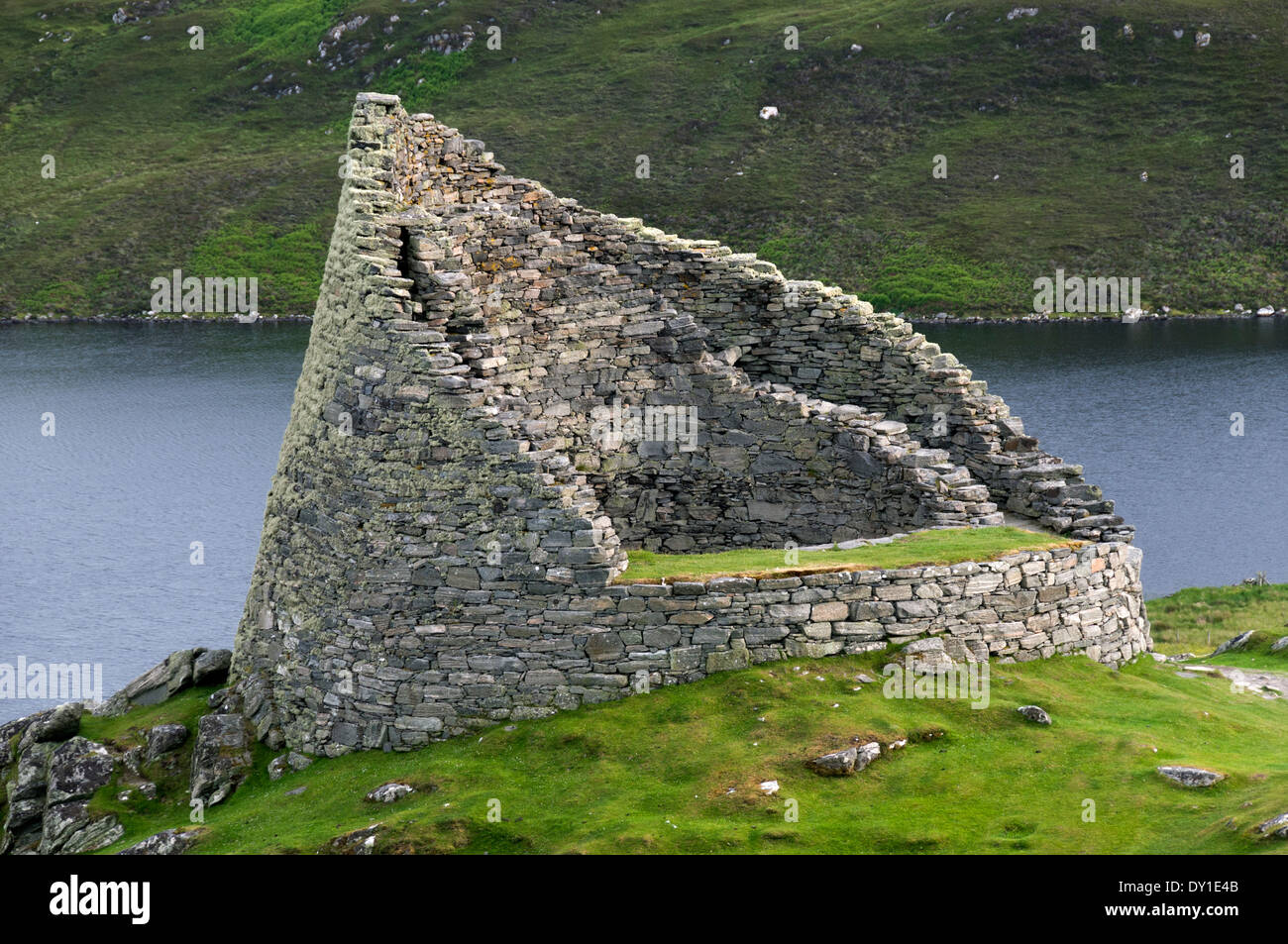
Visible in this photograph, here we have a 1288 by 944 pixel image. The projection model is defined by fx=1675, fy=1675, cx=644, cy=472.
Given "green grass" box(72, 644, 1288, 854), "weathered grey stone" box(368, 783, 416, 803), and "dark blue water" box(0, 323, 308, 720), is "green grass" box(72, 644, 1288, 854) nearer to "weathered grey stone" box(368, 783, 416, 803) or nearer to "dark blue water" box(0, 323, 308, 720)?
"weathered grey stone" box(368, 783, 416, 803)

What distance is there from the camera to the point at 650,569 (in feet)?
82.1

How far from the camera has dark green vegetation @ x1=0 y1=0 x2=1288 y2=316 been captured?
125 metres

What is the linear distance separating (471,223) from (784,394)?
628cm

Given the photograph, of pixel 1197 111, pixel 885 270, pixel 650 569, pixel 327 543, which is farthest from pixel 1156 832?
pixel 1197 111

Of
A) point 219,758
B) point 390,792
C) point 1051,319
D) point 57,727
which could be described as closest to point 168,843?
point 219,758

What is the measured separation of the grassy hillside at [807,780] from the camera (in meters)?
19.8

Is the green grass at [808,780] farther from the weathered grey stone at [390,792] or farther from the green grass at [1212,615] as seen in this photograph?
the green grass at [1212,615]

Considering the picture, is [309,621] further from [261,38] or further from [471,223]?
[261,38]

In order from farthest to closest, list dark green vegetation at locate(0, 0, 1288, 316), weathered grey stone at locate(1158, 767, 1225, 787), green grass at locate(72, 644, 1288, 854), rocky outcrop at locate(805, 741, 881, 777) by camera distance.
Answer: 1. dark green vegetation at locate(0, 0, 1288, 316)
2. rocky outcrop at locate(805, 741, 881, 777)
3. weathered grey stone at locate(1158, 767, 1225, 787)
4. green grass at locate(72, 644, 1288, 854)

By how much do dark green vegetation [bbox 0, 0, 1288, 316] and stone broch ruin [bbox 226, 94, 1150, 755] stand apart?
284 ft

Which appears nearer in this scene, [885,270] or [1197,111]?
[885,270]

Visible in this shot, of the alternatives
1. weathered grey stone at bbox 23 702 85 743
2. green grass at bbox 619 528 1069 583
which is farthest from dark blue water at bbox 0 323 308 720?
green grass at bbox 619 528 1069 583

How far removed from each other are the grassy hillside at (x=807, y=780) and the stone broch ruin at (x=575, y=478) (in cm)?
76

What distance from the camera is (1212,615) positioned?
1679 inches
